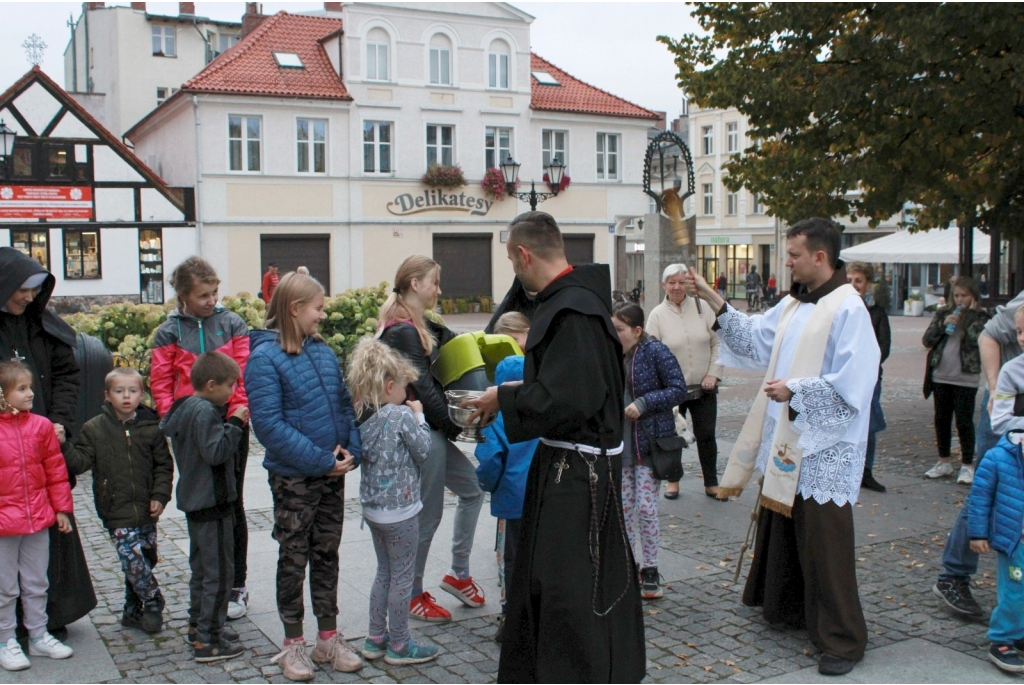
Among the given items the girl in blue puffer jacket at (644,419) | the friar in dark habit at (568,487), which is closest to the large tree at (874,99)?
the girl in blue puffer jacket at (644,419)

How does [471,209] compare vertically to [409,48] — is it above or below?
below

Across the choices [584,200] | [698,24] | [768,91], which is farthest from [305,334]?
[584,200]

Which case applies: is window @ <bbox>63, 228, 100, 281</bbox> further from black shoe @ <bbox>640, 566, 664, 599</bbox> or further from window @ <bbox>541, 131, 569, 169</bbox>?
black shoe @ <bbox>640, 566, 664, 599</bbox>

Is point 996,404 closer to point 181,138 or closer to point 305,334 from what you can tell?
point 305,334

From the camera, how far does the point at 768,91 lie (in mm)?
10492

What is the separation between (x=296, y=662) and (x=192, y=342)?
1917 mm

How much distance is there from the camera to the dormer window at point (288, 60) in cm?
3341

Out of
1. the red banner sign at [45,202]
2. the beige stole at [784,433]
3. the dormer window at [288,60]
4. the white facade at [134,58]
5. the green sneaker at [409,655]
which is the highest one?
the white facade at [134,58]

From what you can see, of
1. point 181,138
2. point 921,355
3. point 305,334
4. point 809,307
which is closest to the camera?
point 305,334

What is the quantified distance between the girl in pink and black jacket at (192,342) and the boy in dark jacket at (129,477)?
223 mm

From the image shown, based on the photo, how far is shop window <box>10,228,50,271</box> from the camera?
98.0 feet

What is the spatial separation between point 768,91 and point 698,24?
6.26 ft

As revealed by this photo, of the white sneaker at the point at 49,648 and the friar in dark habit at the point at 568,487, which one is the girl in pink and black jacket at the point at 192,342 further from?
the friar in dark habit at the point at 568,487

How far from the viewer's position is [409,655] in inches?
183
